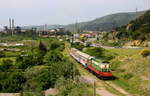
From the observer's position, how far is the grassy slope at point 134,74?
1079 inches

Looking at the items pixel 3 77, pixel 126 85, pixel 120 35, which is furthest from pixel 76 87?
pixel 120 35

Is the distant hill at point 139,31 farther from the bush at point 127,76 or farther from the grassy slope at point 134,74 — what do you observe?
the bush at point 127,76

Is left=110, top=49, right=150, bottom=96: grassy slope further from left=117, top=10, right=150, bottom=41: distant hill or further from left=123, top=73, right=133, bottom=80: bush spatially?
left=117, top=10, right=150, bottom=41: distant hill

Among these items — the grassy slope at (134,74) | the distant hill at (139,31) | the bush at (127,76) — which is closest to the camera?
the grassy slope at (134,74)

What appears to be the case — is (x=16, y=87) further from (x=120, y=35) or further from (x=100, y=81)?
(x=120, y=35)

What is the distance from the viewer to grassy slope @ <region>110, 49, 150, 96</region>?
27.4 meters

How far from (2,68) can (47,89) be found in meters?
17.9

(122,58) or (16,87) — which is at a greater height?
(122,58)

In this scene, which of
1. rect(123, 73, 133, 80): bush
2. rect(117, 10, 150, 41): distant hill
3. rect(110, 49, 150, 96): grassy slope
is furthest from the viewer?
rect(117, 10, 150, 41): distant hill

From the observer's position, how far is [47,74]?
32.5 m

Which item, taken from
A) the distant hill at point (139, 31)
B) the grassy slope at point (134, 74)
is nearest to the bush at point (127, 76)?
the grassy slope at point (134, 74)

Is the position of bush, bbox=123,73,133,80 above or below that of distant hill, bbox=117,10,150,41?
below

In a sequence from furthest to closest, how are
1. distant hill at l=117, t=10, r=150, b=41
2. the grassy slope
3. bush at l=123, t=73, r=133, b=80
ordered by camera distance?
distant hill at l=117, t=10, r=150, b=41
bush at l=123, t=73, r=133, b=80
the grassy slope

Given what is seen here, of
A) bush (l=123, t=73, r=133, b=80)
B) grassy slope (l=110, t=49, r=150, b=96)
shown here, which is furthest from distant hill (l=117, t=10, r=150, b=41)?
bush (l=123, t=73, r=133, b=80)
